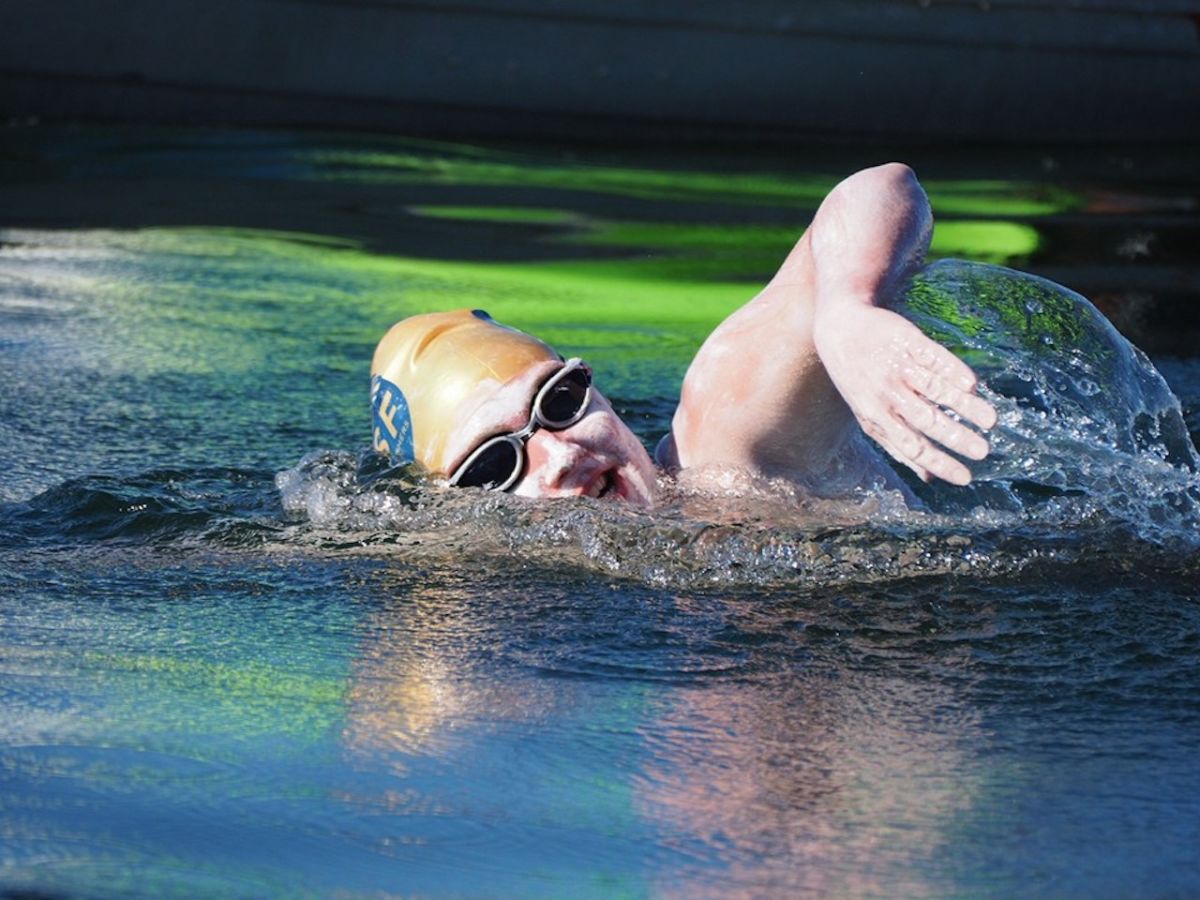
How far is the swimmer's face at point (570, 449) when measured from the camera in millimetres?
3625

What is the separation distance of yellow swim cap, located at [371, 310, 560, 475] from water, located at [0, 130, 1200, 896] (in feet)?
0.35

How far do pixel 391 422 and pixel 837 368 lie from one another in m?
1.33

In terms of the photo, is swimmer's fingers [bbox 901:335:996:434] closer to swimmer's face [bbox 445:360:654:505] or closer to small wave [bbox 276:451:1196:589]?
A: small wave [bbox 276:451:1196:589]

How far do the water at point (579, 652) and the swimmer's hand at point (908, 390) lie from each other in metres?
0.37

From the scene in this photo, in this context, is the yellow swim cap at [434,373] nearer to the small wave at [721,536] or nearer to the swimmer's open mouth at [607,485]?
the small wave at [721,536]

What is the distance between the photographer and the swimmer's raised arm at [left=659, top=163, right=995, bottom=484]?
8.86 feet

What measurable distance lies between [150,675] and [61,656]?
0.58 feet

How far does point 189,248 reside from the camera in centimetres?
789

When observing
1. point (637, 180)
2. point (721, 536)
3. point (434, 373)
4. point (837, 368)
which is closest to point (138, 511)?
point (434, 373)

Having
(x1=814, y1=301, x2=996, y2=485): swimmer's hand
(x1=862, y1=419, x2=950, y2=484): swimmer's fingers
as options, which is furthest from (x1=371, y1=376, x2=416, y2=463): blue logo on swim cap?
(x1=862, y1=419, x2=950, y2=484): swimmer's fingers

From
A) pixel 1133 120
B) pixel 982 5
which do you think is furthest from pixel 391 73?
pixel 1133 120

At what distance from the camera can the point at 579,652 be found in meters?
2.95

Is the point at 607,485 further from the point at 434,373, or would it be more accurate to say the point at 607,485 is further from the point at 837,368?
the point at 837,368

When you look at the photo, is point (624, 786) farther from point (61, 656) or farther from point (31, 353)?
point (31, 353)
